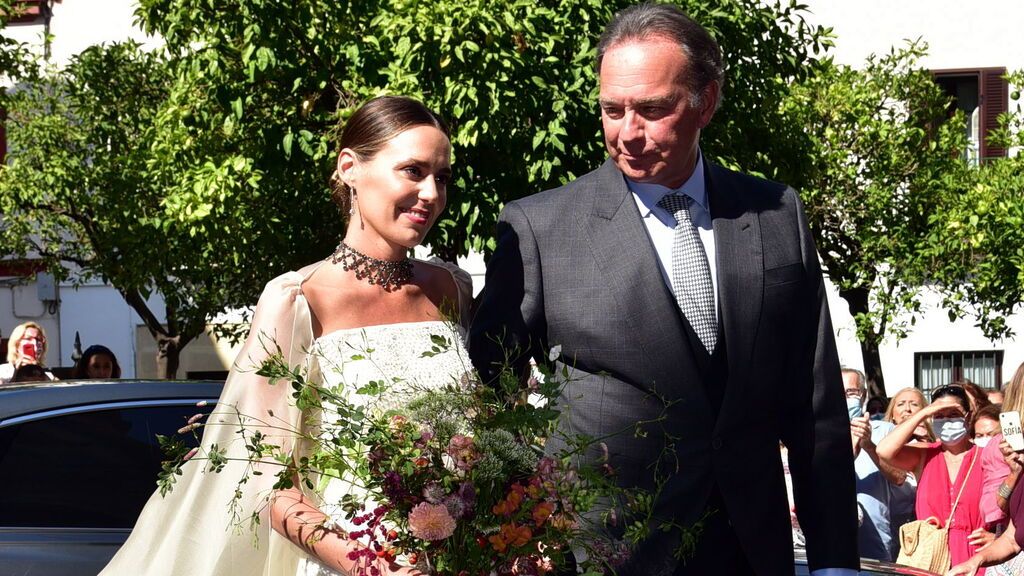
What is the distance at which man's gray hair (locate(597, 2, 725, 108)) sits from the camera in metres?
3.07

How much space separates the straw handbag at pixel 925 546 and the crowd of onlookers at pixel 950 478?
97 mm

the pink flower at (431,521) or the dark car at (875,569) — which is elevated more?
the pink flower at (431,521)

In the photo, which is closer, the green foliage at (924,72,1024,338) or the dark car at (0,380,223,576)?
the dark car at (0,380,223,576)

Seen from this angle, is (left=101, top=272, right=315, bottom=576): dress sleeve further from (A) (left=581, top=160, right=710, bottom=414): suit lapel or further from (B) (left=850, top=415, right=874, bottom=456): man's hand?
(B) (left=850, top=415, right=874, bottom=456): man's hand

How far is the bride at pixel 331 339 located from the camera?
3.29 m

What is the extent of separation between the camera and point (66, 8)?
23.8 meters

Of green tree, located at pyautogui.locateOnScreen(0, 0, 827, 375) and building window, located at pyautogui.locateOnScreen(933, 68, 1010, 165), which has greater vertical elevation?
building window, located at pyautogui.locateOnScreen(933, 68, 1010, 165)

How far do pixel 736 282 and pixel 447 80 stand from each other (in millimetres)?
7439

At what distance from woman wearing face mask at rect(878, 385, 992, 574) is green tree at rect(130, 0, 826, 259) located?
3.38 metres

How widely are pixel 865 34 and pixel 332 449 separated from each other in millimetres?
21218

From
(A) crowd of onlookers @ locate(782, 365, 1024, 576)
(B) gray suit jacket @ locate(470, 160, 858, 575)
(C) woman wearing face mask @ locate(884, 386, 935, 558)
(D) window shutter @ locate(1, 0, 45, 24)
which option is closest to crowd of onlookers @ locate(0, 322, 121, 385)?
(A) crowd of onlookers @ locate(782, 365, 1024, 576)

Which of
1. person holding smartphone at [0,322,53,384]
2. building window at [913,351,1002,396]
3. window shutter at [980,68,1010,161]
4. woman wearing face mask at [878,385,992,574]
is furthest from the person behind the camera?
building window at [913,351,1002,396]

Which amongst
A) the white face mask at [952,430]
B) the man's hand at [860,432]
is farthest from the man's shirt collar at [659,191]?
the white face mask at [952,430]

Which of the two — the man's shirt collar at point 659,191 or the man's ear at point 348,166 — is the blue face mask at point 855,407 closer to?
the man's ear at point 348,166
